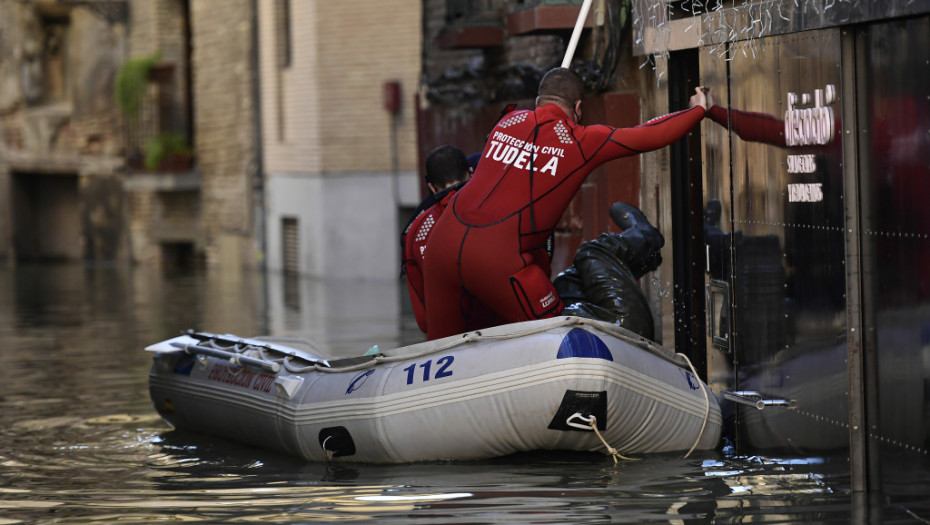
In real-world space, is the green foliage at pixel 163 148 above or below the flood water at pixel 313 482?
above

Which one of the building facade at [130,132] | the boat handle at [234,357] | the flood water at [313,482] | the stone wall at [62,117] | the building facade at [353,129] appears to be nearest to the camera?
the flood water at [313,482]

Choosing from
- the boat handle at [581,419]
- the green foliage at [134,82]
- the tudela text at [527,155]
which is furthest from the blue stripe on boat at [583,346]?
the green foliage at [134,82]

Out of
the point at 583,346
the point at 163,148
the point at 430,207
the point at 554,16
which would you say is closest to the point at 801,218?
the point at 583,346

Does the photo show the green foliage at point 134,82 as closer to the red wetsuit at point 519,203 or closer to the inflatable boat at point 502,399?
the inflatable boat at point 502,399

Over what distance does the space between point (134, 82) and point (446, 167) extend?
2097 centimetres

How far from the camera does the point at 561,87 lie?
25.6 ft

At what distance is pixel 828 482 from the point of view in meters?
6.58

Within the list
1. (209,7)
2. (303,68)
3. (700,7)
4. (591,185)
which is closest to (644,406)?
(700,7)

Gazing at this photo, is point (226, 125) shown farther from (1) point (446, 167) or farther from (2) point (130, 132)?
(1) point (446, 167)

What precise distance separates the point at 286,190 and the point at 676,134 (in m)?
17.3

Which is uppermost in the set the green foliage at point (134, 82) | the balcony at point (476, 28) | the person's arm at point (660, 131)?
the green foliage at point (134, 82)

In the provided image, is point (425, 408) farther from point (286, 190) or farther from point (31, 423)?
point (286, 190)

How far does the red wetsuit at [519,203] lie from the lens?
25.1 ft

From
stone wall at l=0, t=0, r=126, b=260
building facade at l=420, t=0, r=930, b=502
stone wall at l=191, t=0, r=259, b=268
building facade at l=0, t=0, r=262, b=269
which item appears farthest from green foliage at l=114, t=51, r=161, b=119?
building facade at l=420, t=0, r=930, b=502
